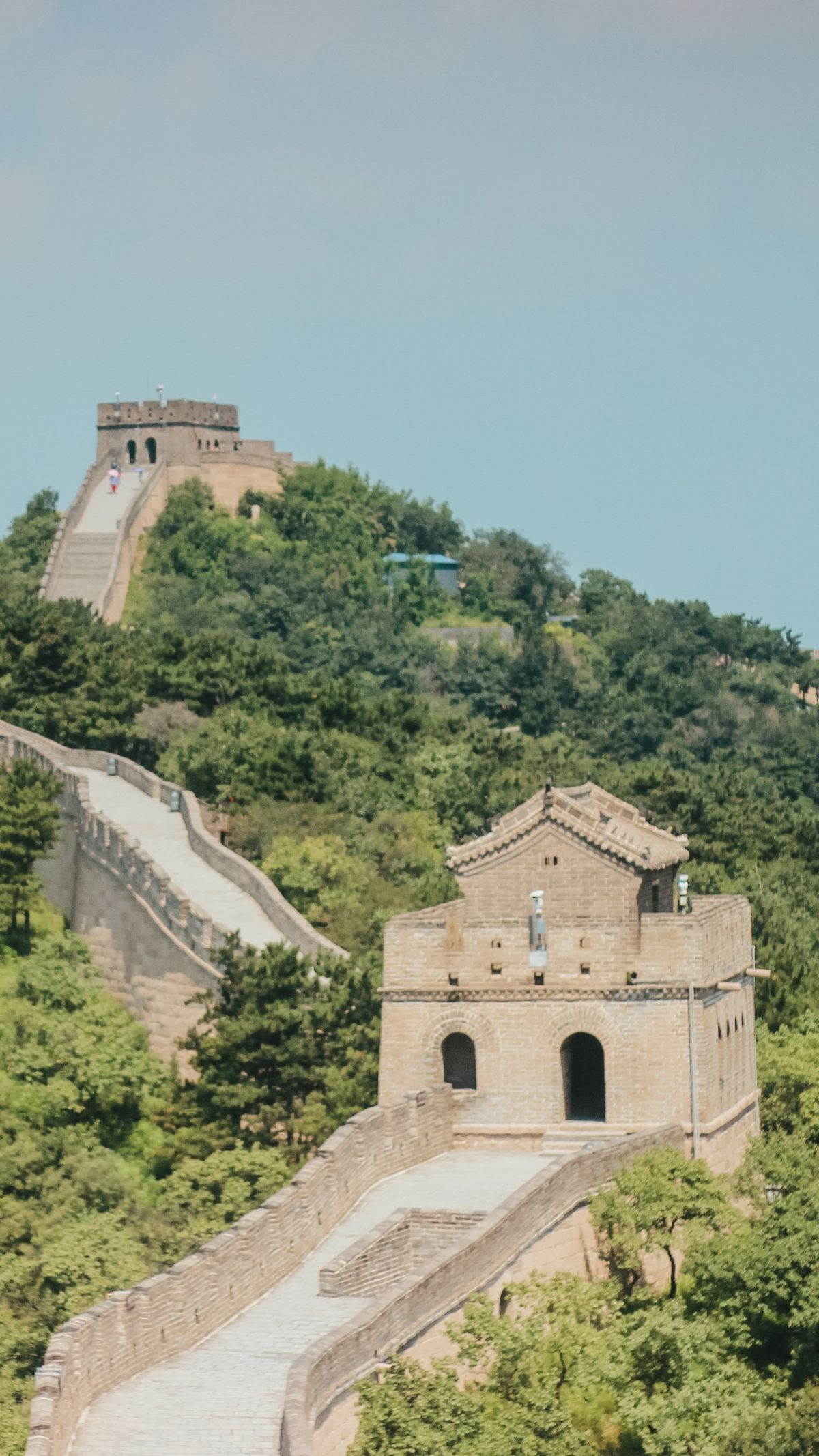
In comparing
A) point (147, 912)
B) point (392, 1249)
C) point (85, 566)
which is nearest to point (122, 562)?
point (85, 566)

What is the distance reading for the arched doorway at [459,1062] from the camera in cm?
3666

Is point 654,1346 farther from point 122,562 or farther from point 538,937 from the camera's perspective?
point 122,562

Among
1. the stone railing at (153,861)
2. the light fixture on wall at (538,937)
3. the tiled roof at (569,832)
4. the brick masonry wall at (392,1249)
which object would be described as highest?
the stone railing at (153,861)

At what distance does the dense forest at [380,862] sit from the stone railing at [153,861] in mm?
1001

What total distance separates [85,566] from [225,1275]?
194 feet

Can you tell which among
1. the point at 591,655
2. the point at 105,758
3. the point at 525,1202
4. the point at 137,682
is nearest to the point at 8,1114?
the point at 525,1202

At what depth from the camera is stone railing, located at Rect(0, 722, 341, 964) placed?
45.5m

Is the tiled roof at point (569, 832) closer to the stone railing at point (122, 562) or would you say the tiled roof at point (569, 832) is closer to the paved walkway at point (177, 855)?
the paved walkway at point (177, 855)

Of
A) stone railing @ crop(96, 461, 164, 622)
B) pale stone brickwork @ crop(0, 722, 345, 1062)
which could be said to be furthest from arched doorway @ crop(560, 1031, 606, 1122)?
stone railing @ crop(96, 461, 164, 622)

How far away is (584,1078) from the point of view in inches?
1489

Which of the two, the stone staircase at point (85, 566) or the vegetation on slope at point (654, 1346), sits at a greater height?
the stone staircase at point (85, 566)

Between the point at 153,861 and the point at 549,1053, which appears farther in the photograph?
the point at 153,861

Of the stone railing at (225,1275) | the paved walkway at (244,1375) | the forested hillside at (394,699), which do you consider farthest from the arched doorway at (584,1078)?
the forested hillside at (394,699)

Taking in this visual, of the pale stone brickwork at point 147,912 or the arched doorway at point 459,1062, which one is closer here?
the arched doorway at point 459,1062
